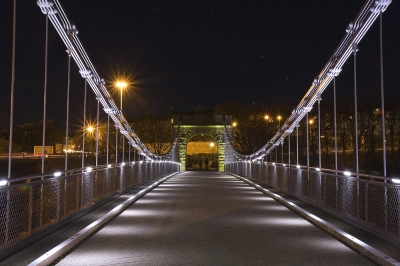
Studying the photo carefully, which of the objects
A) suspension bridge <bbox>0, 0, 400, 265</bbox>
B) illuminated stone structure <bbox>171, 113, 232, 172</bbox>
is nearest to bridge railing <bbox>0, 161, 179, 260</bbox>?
suspension bridge <bbox>0, 0, 400, 265</bbox>

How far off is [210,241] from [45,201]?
2.75 m

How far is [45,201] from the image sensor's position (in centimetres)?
985

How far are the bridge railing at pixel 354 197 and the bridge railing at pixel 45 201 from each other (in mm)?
5020

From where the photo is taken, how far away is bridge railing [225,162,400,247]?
870cm

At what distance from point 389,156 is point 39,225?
171 ft

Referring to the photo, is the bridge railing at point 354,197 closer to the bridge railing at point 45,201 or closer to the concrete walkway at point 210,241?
the concrete walkway at point 210,241

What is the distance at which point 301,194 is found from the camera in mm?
16453

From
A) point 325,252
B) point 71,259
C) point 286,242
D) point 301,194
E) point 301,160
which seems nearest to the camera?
point 71,259

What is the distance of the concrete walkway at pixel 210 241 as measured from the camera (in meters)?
7.57

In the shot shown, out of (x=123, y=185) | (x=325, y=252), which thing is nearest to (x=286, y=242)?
(x=325, y=252)

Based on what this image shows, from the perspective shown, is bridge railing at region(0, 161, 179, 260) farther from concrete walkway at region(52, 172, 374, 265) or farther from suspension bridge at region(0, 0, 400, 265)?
concrete walkway at region(52, 172, 374, 265)

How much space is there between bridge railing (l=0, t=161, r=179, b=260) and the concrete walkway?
0.76 m

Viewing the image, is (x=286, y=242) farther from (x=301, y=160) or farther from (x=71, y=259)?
(x=301, y=160)

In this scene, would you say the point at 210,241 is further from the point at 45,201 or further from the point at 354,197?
the point at 354,197
